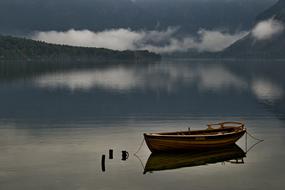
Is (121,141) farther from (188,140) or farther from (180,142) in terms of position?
(188,140)

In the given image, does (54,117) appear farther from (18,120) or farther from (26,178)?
(26,178)

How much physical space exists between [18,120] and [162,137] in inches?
1757

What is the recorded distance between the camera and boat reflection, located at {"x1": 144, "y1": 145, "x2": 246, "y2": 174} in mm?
60812

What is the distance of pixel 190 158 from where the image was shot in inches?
2530

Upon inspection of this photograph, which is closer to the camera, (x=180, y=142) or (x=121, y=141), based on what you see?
(x=180, y=142)

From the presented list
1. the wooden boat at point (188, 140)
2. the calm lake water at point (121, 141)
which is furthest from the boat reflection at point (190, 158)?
the wooden boat at point (188, 140)

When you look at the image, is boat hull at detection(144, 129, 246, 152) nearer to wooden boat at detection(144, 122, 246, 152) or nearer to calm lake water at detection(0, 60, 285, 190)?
wooden boat at detection(144, 122, 246, 152)

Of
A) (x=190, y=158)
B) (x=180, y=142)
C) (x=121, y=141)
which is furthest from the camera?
(x=121, y=141)

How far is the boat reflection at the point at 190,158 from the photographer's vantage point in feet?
200

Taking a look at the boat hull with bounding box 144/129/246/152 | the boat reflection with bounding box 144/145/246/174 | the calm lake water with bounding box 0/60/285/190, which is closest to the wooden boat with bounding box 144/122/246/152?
the boat hull with bounding box 144/129/246/152

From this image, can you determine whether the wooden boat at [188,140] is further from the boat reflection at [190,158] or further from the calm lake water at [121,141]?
the calm lake water at [121,141]

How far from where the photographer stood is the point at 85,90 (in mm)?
175625

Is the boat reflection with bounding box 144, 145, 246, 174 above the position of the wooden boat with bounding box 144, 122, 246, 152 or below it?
below

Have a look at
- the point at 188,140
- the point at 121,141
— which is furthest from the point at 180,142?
the point at 121,141
